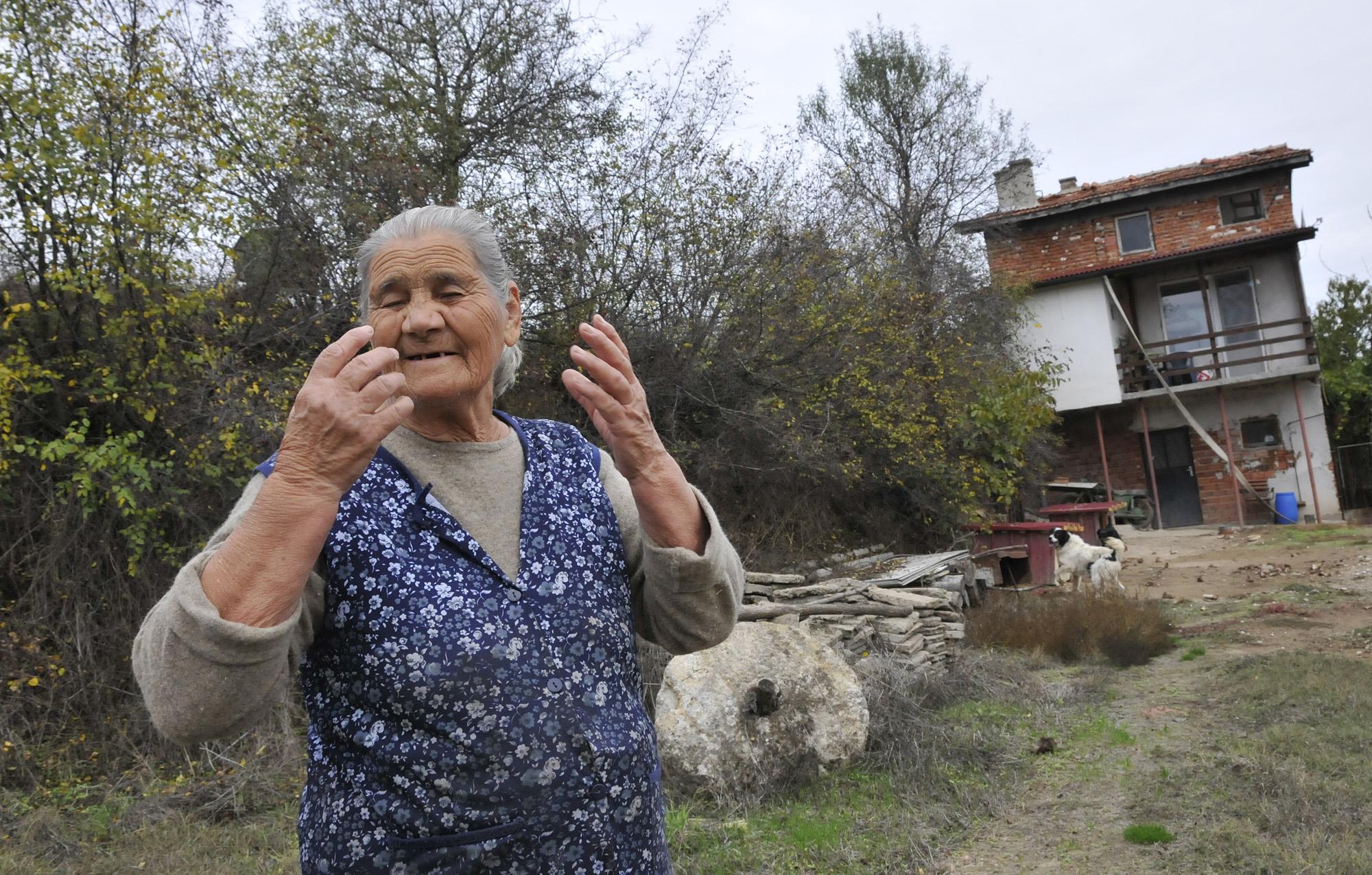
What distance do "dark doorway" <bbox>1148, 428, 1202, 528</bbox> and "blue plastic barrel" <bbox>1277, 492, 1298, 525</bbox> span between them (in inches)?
66.0

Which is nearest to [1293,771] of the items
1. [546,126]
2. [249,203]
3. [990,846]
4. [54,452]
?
[990,846]

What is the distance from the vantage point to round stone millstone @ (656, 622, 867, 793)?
5.18 m

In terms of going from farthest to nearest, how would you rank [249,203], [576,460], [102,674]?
[249,203], [102,674], [576,460]

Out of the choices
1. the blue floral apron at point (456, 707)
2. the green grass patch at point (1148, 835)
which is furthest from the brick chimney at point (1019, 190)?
the blue floral apron at point (456, 707)

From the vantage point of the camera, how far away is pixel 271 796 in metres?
5.11

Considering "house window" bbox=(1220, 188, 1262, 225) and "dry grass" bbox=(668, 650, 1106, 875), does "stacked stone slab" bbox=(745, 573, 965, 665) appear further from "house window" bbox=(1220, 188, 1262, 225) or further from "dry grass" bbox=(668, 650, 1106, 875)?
"house window" bbox=(1220, 188, 1262, 225)

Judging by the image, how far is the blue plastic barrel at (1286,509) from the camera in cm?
1997

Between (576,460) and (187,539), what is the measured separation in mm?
4890

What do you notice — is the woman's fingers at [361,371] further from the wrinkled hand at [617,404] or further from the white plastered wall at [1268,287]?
the white plastered wall at [1268,287]

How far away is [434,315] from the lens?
5.62 feet

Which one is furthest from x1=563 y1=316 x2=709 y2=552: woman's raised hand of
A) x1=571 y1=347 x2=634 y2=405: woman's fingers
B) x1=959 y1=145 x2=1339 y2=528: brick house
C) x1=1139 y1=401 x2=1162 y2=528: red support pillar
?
x1=1139 y1=401 x2=1162 y2=528: red support pillar

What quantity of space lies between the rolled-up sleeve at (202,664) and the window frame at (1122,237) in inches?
955

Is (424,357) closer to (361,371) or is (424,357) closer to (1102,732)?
(361,371)

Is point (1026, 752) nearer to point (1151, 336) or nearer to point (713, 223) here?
point (713, 223)
